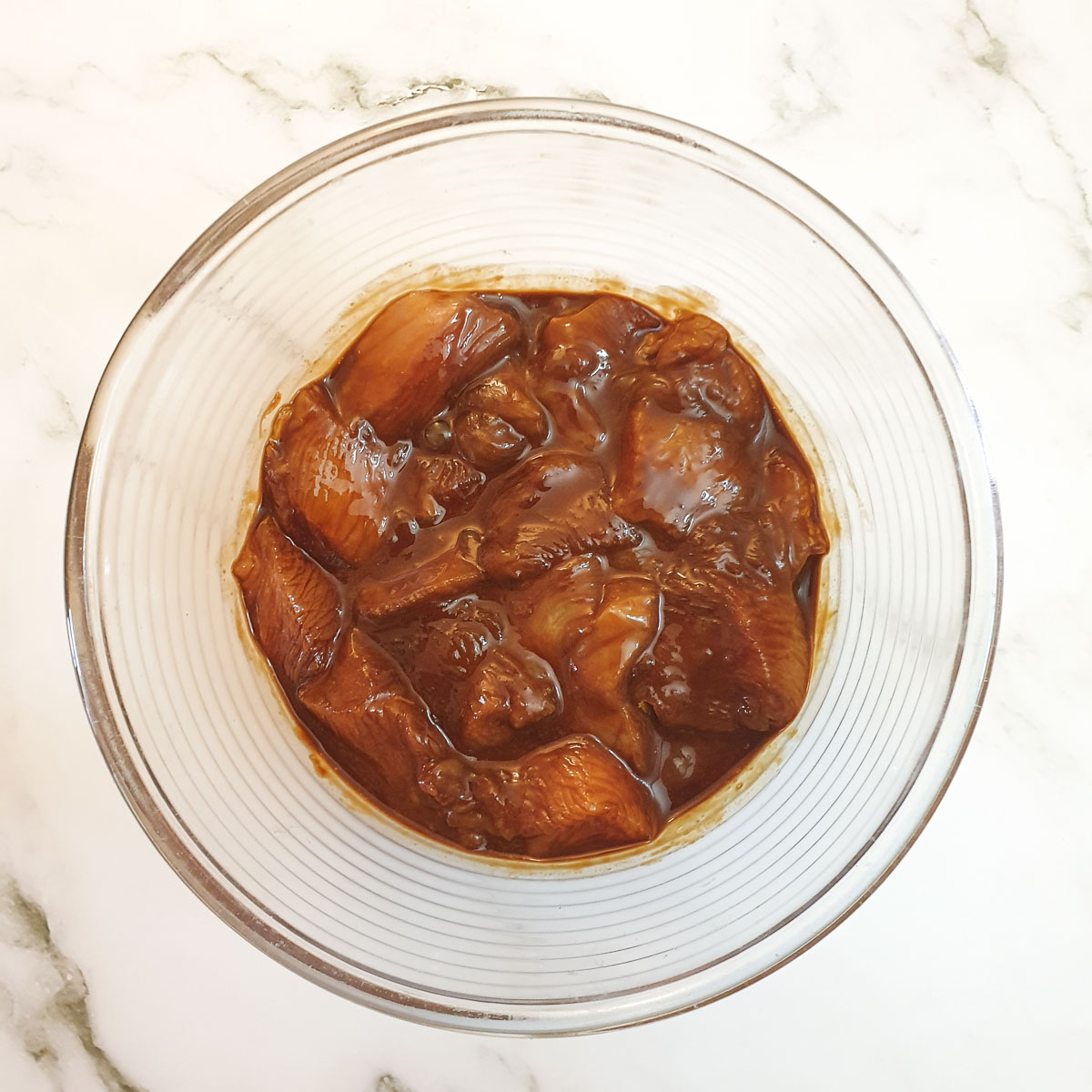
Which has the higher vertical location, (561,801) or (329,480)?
(329,480)

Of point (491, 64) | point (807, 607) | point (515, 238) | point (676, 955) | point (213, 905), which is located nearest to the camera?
point (213, 905)

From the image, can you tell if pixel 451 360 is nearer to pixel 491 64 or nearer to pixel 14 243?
pixel 491 64

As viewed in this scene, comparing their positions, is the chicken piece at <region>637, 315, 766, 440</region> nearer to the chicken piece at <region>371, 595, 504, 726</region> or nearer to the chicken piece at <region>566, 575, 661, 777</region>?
the chicken piece at <region>566, 575, 661, 777</region>

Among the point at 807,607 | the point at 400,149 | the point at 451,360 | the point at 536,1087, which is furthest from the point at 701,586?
the point at 536,1087

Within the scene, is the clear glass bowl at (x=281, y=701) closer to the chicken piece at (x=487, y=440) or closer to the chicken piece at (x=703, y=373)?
the chicken piece at (x=703, y=373)

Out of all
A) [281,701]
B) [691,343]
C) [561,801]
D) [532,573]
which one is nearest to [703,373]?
[691,343]

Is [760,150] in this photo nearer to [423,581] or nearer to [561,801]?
[423,581]
